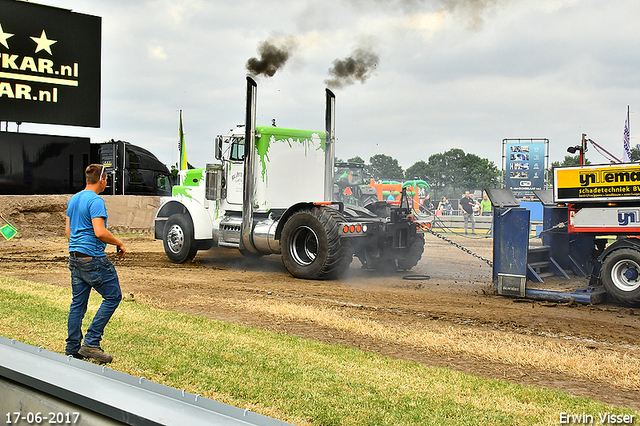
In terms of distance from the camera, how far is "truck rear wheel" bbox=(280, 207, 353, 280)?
1065 cm

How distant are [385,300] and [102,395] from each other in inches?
253

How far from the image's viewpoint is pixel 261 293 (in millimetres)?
9406

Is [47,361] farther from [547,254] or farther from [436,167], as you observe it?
[436,167]

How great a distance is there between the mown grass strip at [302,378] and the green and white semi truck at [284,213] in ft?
14.5

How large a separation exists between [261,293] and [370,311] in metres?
2.13

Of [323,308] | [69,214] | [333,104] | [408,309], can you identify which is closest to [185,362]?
[69,214]

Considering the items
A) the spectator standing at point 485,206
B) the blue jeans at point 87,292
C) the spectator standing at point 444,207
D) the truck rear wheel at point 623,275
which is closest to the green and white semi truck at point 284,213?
the truck rear wheel at point 623,275

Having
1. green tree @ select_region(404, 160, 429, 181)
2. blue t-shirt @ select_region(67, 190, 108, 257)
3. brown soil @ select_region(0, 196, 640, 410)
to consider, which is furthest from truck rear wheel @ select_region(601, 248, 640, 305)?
green tree @ select_region(404, 160, 429, 181)

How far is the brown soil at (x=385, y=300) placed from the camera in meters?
5.75

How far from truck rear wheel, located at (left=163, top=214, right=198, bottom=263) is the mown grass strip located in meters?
6.12

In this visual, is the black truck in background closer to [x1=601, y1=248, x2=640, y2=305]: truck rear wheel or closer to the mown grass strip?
the mown grass strip

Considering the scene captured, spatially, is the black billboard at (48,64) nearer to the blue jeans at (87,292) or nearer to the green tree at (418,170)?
the blue jeans at (87,292)

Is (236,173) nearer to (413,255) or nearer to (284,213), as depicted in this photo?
(284,213)

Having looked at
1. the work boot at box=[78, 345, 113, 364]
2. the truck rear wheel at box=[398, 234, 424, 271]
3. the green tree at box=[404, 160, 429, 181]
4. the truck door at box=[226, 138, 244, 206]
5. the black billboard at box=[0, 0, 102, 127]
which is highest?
the green tree at box=[404, 160, 429, 181]
